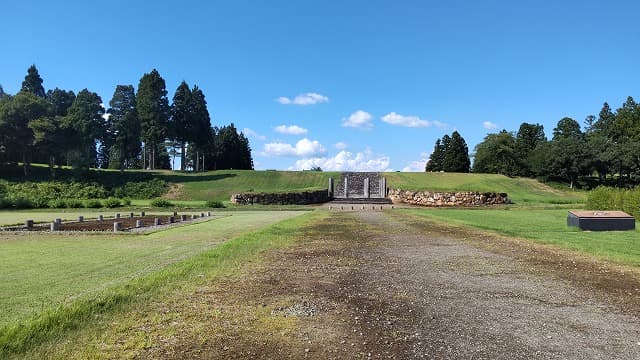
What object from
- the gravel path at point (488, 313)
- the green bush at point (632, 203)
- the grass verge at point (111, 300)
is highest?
the green bush at point (632, 203)

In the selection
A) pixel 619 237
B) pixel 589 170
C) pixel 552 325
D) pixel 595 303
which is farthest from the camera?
pixel 589 170

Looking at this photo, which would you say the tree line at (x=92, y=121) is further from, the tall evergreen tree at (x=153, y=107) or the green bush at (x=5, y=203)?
the green bush at (x=5, y=203)

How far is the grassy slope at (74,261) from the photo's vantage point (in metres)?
7.02

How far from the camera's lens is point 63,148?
2472 inches

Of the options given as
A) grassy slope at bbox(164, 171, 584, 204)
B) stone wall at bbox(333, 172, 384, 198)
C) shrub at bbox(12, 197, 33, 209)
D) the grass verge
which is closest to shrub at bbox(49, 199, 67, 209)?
shrub at bbox(12, 197, 33, 209)

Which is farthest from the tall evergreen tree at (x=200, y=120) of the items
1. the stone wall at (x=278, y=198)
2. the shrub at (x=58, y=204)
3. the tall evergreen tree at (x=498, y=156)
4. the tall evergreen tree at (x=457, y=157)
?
the tall evergreen tree at (x=498, y=156)

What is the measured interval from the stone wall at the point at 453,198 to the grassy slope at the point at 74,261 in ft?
104

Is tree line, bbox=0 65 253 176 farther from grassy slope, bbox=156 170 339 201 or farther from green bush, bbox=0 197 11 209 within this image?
green bush, bbox=0 197 11 209

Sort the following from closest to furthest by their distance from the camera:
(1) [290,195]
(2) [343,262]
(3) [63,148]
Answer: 1. (2) [343,262]
2. (1) [290,195]
3. (3) [63,148]

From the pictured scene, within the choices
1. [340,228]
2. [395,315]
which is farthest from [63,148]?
[395,315]

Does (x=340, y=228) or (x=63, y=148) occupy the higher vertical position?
(x=63, y=148)

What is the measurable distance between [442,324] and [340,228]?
45.6 feet

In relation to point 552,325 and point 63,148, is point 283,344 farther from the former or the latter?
point 63,148

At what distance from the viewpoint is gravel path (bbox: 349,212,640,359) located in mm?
4879
